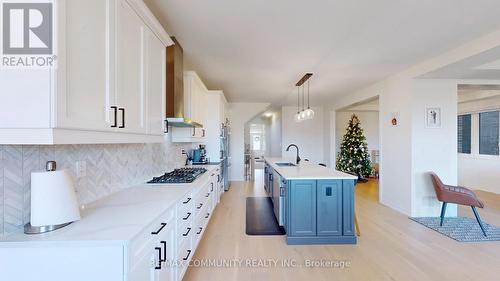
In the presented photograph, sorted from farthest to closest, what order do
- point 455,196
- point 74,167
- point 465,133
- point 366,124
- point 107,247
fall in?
point 366,124 < point 465,133 < point 455,196 < point 74,167 < point 107,247

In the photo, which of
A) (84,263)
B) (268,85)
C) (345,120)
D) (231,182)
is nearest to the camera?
(84,263)

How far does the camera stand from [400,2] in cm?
219

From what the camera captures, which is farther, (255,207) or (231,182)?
(231,182)

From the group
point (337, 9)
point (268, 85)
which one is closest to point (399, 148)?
point (268, 85)

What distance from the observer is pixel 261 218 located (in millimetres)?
4082

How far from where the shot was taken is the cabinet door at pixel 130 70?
5.24ft

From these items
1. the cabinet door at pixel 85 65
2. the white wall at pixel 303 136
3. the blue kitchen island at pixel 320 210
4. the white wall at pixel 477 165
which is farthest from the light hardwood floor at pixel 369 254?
the white wall at pixel 303 136

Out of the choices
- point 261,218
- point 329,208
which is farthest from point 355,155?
point 329,208

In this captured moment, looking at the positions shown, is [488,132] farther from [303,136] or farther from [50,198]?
[50,198]

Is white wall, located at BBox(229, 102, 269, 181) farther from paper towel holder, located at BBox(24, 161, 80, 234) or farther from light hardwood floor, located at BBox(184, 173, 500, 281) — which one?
paper towel holder, located at BBox(24, 161, 80, 234)

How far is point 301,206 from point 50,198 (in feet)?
8.34

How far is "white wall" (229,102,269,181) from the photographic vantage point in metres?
7.63

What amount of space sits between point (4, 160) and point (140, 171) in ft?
4.56

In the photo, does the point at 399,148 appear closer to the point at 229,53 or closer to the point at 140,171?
the point at 229,53
